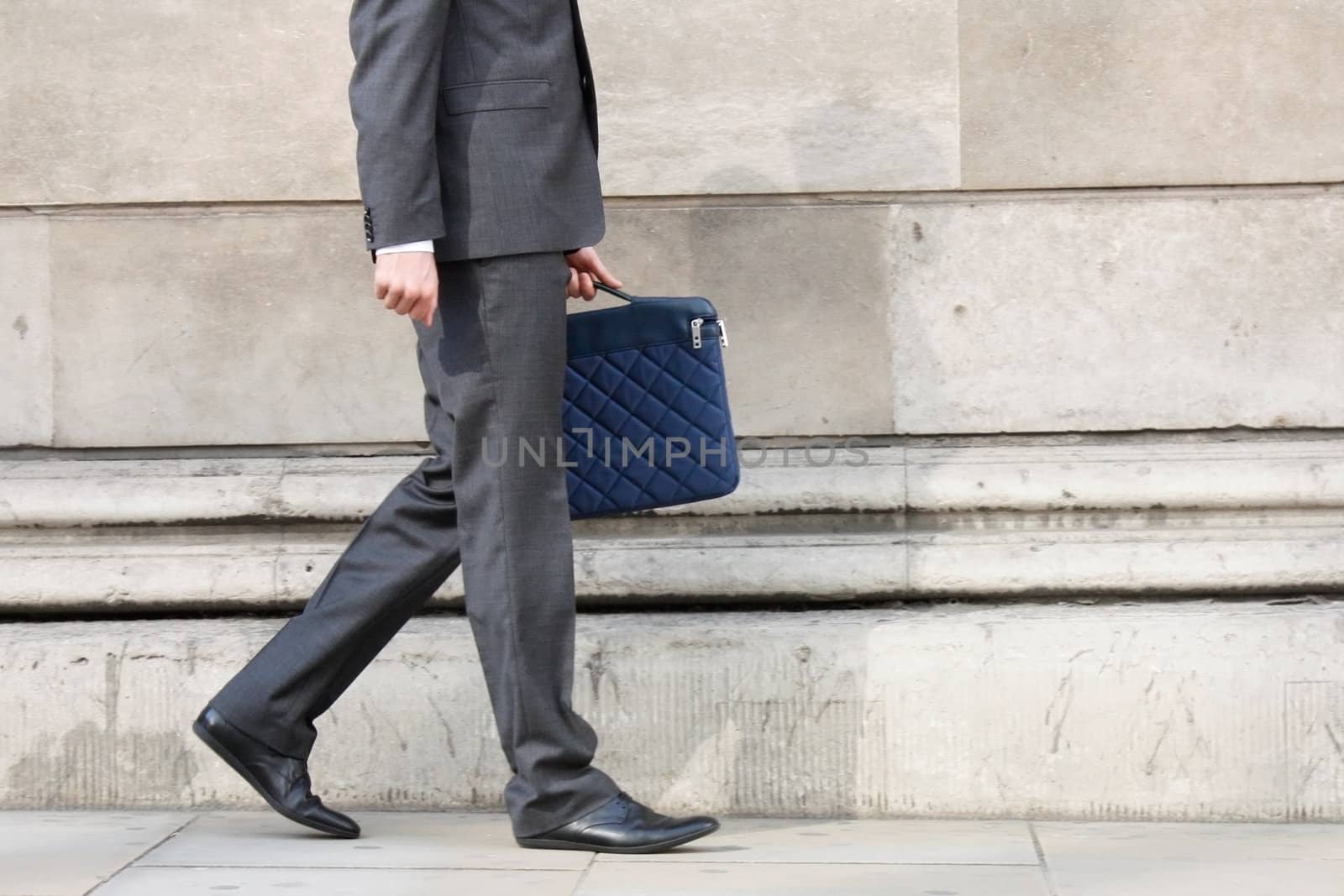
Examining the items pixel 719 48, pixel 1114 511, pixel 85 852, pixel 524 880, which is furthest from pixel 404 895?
pixel 719 48

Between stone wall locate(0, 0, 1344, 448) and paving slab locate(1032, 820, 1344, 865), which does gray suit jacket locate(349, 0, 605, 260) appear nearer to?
stone wall locate(0, 0, 1344, 448)

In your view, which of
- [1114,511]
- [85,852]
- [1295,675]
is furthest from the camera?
[1114,511]

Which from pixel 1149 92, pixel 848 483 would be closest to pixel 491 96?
pixel 848 483

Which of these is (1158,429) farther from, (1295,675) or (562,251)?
(562,251)

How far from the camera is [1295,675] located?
11.6 feet

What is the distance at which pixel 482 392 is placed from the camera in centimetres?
310

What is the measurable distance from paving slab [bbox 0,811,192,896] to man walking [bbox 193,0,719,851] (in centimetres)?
31

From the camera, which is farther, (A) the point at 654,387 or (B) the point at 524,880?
(A) the point at 654,387

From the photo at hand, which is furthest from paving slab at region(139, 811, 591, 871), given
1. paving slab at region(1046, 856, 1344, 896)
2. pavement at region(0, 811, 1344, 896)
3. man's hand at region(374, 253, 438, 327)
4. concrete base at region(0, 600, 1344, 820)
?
man's hand at region(374, 253, 438, 327)

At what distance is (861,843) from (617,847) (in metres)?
0.51

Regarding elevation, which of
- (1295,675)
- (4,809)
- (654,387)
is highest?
(654,387)

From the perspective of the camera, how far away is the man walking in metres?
2.99

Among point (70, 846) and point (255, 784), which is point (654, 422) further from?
point (70, 846)

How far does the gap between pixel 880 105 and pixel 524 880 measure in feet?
6.46
